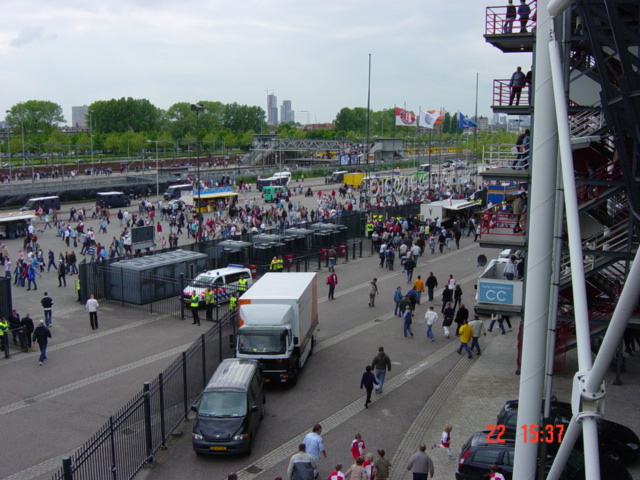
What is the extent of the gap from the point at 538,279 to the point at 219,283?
67.9 ft

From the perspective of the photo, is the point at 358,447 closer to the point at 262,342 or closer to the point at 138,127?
the point at 262,342

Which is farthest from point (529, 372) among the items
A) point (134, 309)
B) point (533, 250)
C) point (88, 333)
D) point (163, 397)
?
point (134, 309)

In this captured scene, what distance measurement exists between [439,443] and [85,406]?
8.68m

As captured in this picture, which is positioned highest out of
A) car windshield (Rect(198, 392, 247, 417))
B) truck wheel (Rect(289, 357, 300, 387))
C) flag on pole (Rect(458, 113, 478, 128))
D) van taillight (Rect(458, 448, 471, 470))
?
flag on pole (Rect(458, 113, 478, 128))

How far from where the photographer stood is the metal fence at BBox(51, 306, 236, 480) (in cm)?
1091

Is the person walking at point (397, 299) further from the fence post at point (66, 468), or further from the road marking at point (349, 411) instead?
the fence post at point (66, 468)

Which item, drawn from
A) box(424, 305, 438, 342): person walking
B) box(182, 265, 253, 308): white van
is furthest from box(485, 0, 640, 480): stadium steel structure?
box(182, 265, 253, 308): white van

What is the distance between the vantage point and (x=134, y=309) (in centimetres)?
2586

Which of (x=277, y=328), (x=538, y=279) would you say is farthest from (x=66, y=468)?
(x=277, y=328)

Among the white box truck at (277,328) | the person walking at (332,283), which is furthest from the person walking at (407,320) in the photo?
the person walking at (332,283)

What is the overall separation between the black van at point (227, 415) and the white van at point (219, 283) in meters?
9.93

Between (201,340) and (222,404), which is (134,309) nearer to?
(201,340)

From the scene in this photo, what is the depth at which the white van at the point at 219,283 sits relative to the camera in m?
24.9

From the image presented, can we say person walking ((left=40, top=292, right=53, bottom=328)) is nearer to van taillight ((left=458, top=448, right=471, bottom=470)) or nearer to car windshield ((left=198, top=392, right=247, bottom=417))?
car windshield ((left=198, top=392, right=247, bottom=417))
